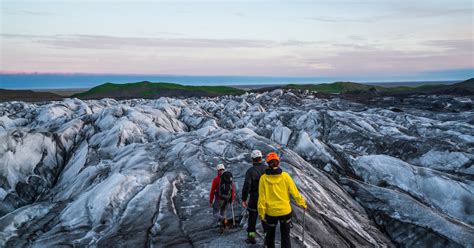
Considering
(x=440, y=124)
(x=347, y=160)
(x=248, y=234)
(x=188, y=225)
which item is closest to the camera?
(x=248, y=234)

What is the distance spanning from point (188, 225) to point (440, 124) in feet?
161

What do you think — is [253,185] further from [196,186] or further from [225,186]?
[196,186]

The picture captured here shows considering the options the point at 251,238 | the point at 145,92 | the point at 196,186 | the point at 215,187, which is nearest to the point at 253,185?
the point at 251,238

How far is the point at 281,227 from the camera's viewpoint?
956cm

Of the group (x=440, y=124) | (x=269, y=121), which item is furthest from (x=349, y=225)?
(x=269, y=121)

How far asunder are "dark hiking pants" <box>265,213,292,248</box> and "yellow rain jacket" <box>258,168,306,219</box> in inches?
6.7

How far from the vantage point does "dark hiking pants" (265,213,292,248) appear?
9.40m

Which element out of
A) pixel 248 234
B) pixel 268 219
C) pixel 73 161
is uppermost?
pixel 268 219

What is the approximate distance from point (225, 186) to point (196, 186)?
6.93 metres

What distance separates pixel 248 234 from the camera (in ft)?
35.9

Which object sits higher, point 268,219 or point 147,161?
point 268,219

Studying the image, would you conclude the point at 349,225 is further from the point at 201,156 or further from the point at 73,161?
the point at 73,161

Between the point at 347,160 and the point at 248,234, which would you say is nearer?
the point at 248,234

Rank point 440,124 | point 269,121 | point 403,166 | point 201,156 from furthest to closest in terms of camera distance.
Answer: point 269,121 → point 440,124 → point 403,166 → point 201,156
